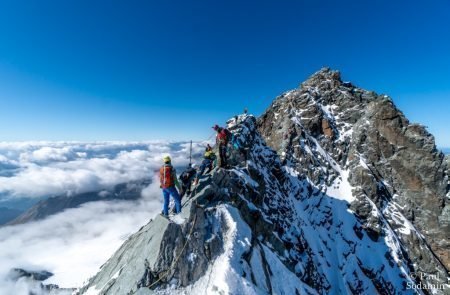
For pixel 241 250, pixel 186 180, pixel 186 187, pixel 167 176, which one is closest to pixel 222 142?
pixel 186 180

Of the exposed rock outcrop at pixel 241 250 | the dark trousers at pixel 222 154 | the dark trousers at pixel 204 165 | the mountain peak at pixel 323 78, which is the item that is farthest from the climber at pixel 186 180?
the mountain peak at pixel 323 78

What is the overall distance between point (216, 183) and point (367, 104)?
8220 centimetres

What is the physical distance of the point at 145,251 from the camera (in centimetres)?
2197

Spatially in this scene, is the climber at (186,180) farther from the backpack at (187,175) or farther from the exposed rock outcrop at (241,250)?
the exposed rock outcrop at (241,250)

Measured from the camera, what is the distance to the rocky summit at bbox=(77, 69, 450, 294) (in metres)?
21.7

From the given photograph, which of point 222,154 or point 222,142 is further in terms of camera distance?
point 222,154

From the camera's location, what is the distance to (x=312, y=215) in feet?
223

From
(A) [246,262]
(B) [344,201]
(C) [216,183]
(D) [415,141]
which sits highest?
(D) [415,141]

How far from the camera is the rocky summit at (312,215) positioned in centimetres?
2166

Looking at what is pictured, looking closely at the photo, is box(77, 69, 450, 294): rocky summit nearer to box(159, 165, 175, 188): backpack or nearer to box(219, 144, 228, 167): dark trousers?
box(219, 144, 228, 167): dark trousers

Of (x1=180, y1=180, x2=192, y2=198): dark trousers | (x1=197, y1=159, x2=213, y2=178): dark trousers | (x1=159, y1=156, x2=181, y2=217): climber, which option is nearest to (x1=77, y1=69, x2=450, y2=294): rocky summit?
(x1=180, y1=180, x2=192, y2=198): dark trousers

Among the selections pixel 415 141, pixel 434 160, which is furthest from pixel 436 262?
pixel 415 141

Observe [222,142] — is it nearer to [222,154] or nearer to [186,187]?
[222,154]

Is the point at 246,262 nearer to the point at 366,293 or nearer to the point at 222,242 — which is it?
the point at 222,242
